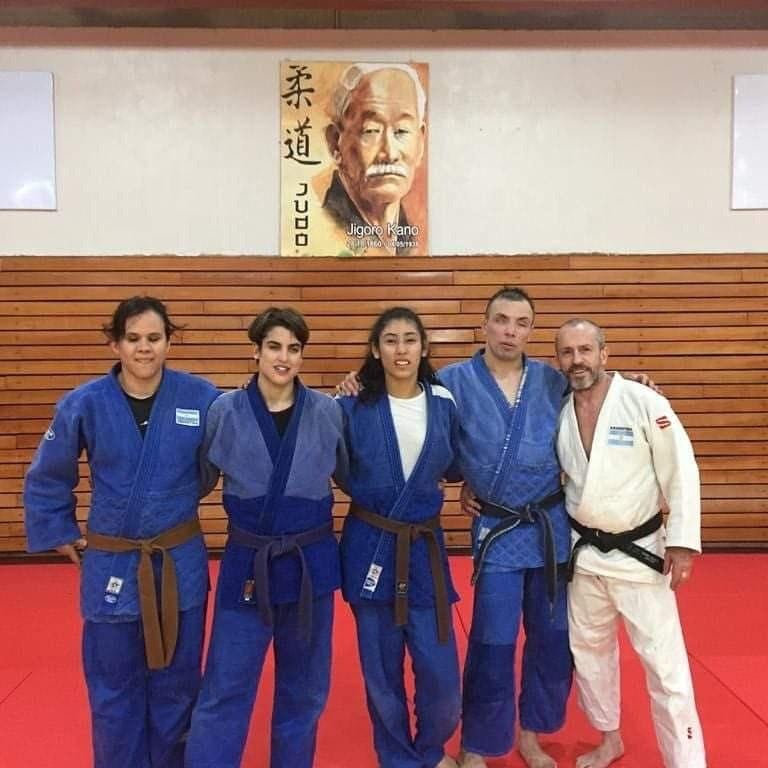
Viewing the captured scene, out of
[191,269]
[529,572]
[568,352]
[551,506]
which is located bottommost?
[529,572]

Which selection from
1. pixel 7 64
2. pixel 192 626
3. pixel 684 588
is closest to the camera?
pixel 192 626

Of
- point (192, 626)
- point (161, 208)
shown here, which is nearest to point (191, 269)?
point (161, 208)

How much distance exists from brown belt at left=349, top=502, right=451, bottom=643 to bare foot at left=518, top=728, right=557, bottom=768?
0.62 meters

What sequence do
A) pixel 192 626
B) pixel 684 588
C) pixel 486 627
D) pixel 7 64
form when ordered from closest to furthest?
pixel 192 626 → pixel 486 627 → pixel 684 588 → pixel 7 64

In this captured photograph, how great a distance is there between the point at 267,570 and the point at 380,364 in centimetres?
83

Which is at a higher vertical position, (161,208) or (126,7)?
(126,7)

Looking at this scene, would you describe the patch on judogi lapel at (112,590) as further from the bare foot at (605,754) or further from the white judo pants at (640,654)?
the bare foot at (605,754)

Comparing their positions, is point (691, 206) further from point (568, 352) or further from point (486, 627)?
point (486, 627)

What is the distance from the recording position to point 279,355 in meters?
2.23

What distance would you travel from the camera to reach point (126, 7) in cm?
534

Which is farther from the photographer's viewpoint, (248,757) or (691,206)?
(691,206)

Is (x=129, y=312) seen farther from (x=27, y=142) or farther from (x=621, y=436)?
(x=27, y=142)

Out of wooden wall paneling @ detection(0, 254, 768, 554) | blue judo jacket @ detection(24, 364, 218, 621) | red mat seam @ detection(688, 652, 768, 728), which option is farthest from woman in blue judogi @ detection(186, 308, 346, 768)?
wooden wall paneling @ detection(0, 254, 768, 554)

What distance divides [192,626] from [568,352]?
1.68 meters
